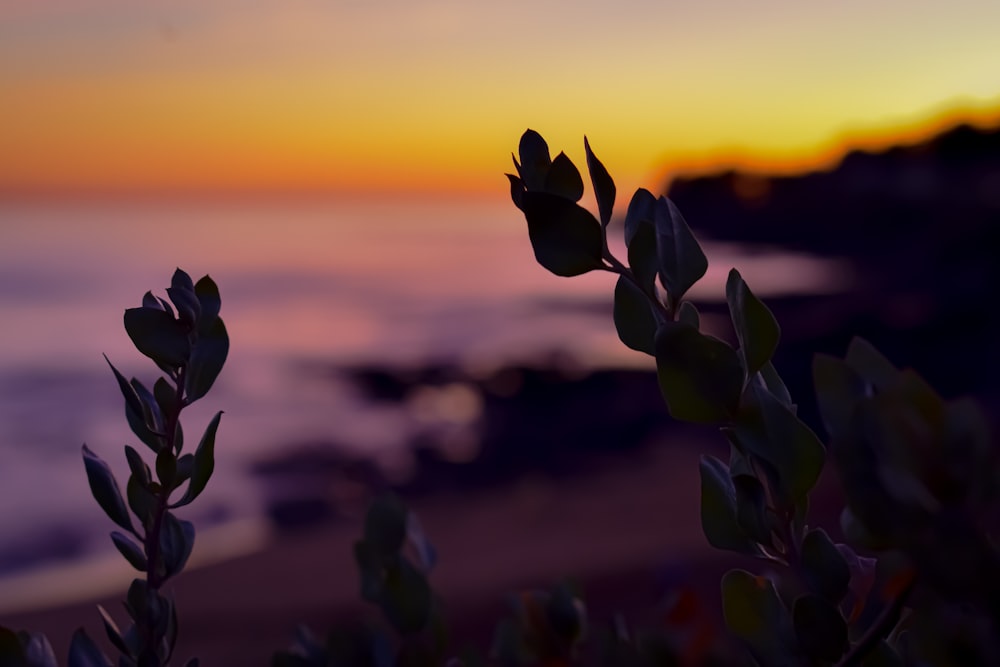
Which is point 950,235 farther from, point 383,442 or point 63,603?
point 63,603

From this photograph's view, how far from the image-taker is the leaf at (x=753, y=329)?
1.97 feet

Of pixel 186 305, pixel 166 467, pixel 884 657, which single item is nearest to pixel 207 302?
pixel 186 305

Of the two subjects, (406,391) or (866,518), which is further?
(406,391)

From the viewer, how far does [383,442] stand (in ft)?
31.8

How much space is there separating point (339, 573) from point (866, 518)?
6.55 meters

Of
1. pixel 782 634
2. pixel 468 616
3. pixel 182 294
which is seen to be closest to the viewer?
pixel 782 634

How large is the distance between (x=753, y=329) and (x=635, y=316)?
0.32 ft

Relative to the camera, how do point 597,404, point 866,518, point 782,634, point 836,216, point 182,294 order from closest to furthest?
point 866,518
point 782,634
point 182,294
point 597,404
point 836,216

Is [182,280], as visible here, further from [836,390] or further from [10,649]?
[836,390]

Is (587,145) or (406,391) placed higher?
(587,145)

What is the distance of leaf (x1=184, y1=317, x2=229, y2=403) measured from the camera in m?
0.81

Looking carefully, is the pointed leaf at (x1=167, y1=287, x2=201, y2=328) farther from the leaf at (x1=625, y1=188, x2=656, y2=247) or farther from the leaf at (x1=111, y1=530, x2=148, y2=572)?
the leaf at (x1=625, y1=188, x2=656, y2=247)

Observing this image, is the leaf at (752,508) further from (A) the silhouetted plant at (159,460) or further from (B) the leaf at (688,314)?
(A) the silhouetted plant at (159,460)

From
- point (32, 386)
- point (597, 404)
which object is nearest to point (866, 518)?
point (597, 404)
